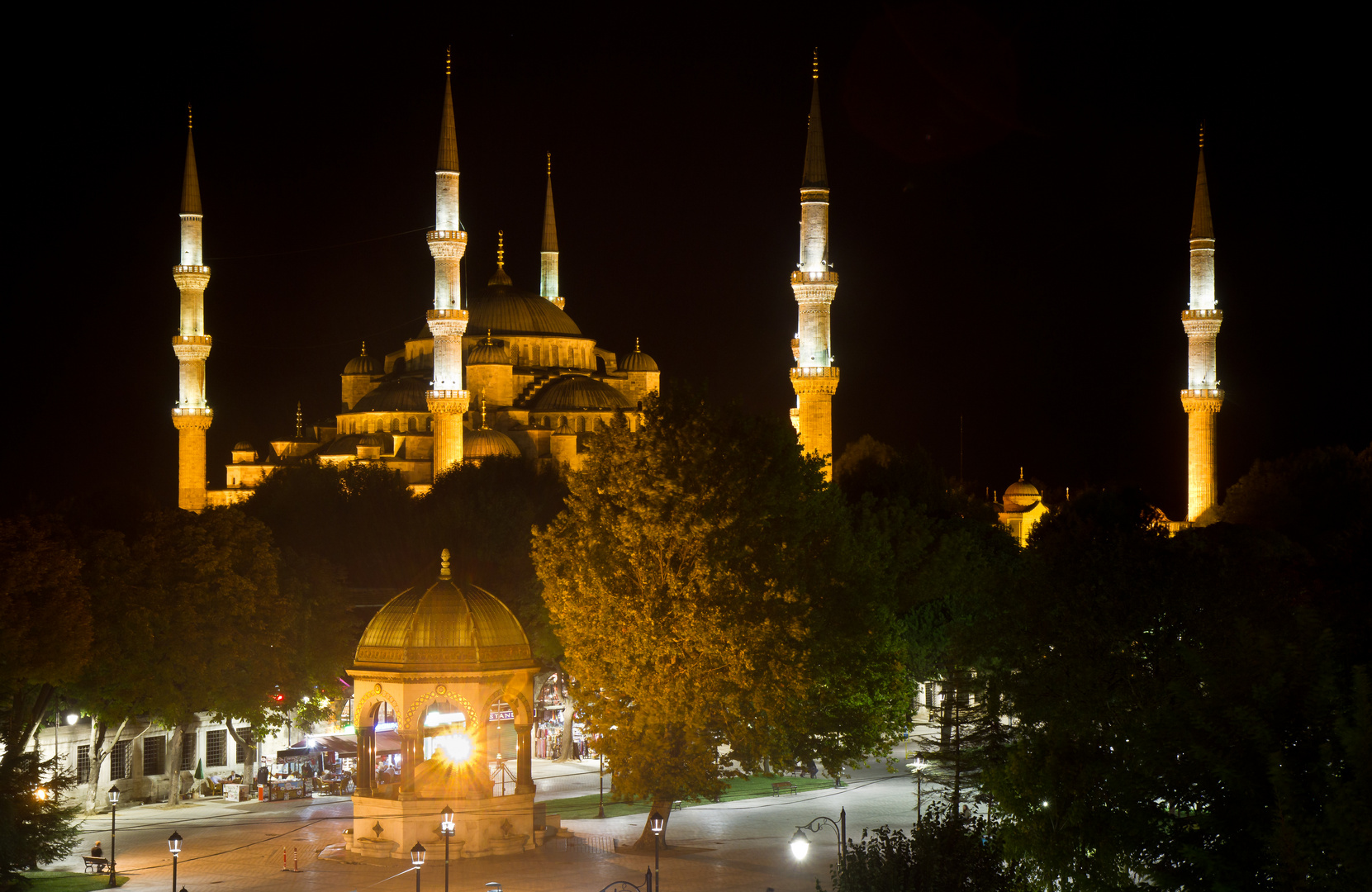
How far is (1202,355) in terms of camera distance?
57.9 meters

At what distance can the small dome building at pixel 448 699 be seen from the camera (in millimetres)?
23016

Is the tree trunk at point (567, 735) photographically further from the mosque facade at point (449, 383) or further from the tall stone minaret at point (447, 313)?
the tall stone minaret at point (447, 313)

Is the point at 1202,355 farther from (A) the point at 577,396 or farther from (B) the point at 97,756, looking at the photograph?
(B) the point at 97,756

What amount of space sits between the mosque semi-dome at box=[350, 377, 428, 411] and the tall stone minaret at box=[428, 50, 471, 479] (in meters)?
9.61

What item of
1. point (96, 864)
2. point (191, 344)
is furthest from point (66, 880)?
point (191, 344)

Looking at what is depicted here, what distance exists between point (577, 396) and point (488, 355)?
11.5ft

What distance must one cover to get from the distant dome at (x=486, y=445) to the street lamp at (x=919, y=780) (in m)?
27.7

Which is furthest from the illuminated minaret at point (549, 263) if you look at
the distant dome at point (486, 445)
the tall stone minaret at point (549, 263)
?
the distant dome at point (486, 445)

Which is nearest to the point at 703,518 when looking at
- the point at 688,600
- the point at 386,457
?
the point at 688,600

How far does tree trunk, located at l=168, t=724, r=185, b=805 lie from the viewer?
28.9 metres

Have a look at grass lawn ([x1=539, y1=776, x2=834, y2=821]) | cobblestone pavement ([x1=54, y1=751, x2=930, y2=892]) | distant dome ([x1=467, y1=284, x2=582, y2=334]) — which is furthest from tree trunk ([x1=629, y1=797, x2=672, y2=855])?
distant dome ([x1=467, y1=284, x2=582, y2=334])

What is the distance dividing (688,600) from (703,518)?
1.10 meters

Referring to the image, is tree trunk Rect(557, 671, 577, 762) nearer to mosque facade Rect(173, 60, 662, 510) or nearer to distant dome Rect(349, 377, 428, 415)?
mosque facade Rect(173, 60, 662, 510)

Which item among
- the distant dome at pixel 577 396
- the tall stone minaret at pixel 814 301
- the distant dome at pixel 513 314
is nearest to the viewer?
the tall stone minaret at pixel 814 301
